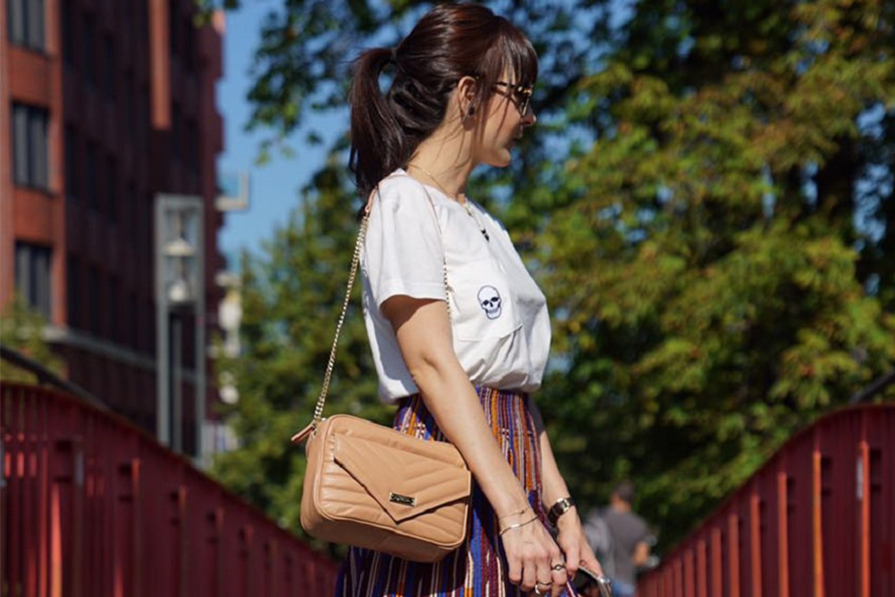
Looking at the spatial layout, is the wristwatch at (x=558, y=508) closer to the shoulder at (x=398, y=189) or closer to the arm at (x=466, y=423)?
the arm at (x=466, y=423)

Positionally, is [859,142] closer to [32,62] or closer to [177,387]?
[32,62]

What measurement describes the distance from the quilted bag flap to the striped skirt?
0.13m

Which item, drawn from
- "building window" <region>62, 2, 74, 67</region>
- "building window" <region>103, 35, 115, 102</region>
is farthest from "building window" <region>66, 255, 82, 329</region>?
"building window" <region>103, 35, 115, 102</region>

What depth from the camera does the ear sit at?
361cm

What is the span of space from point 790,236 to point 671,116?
1.35 metres

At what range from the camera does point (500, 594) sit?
3.44m

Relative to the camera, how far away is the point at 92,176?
5041cm

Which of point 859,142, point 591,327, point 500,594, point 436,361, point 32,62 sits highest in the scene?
point 32,62

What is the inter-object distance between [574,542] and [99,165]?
4851 centimetres

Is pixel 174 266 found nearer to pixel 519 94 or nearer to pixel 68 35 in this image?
pixel 519 94

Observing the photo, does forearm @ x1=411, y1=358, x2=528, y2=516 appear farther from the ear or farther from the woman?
the ear

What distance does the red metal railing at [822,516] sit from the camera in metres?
5.80

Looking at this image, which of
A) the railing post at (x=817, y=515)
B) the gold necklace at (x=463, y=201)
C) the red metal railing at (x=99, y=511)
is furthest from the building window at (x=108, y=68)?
the gold necklace at (x=463, y=201)

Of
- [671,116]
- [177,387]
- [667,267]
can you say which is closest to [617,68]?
[671,116]
